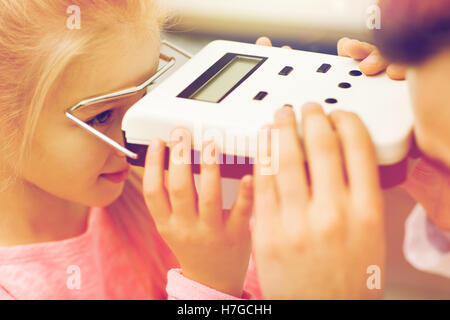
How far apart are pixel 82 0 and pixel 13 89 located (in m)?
0.11

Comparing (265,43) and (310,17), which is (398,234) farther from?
(265,43)

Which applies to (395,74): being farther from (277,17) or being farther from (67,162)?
(277,17)

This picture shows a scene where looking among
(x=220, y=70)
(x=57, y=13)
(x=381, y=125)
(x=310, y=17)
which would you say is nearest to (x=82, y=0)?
(x=57, y=13)

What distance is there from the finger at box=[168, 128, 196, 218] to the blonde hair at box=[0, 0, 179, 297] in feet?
0.48

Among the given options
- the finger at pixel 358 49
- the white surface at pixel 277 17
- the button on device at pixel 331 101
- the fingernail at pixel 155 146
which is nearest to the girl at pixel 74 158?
the fingernail at pixel 155 146

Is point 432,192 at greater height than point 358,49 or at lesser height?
lesser

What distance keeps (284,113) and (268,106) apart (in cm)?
4

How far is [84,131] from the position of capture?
0.53 metres

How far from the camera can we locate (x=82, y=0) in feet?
1.62

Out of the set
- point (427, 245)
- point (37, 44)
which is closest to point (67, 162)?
point (37, 44)

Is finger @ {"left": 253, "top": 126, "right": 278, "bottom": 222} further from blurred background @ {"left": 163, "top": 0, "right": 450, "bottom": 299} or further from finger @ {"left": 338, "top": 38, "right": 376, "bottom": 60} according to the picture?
blurred background @ {"left": 163, "top": 0, "right": 450, "bottom": 299}

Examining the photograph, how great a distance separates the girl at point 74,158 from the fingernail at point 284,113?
64 millimetres

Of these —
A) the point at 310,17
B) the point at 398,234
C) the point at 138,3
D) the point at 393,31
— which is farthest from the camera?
the point at 398,234

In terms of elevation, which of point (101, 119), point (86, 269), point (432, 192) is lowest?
point (86, 269)
